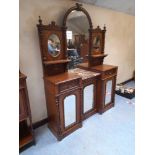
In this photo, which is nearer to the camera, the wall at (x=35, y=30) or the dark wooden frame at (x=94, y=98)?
the wall at (x=35, y=30)

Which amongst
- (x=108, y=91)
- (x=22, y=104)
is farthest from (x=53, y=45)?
(x=108, y=91)

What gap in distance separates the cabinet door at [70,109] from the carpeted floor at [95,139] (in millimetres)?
170

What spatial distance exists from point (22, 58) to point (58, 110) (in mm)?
842

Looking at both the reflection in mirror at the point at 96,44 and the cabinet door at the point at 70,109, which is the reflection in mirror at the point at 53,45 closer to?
the cabinet door at the point at 70,109

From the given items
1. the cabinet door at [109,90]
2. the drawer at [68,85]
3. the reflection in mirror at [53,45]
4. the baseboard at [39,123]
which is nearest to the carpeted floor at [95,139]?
the baseboard at [39,123]

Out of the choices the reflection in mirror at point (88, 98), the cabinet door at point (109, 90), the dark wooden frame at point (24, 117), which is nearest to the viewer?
the dark wooden frame at point (24, 117)

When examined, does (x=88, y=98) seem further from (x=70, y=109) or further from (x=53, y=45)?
(x=53, y=45)

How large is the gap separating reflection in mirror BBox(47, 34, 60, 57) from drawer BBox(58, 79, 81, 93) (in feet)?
1.57

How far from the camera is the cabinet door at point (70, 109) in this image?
1.86m

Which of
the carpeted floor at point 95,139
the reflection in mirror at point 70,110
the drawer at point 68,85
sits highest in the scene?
the drawer at point 68,85

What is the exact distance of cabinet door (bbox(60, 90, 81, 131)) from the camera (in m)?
1.86

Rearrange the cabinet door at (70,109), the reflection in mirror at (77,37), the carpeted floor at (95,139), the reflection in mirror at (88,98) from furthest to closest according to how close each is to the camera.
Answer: the reflection in mirror at (88,98) → the reflection in mirror at (77,37) → the cabinet door at (70,109) → the carpeted floor at (95,139)
